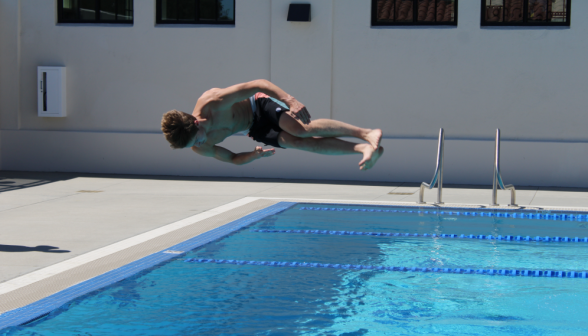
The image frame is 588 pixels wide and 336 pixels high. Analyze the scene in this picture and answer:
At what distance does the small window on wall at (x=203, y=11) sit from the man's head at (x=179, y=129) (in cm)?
751

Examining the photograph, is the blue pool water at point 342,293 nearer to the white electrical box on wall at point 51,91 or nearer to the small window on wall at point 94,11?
the white electrical box on wall at point 51,91

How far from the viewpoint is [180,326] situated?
4344mm

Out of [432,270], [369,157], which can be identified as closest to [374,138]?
[369,157]

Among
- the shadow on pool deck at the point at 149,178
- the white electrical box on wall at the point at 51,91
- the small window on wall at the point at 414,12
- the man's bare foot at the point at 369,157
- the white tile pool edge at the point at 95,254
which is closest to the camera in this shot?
the white tile pool edge at the point at 95,254

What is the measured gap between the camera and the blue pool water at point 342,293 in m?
4.40

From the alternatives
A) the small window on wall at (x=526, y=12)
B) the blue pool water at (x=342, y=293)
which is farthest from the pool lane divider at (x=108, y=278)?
the small window on wall at (x=526, y=12)

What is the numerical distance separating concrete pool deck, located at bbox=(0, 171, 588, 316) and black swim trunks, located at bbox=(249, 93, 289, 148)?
188cm

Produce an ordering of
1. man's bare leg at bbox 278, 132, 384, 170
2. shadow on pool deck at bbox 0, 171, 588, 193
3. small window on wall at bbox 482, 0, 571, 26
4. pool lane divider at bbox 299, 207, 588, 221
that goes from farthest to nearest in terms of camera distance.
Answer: small window on wall at bbox 482, 0, 571, 26, shadow on pool deck at bbox 0, 171, 588, 193, pool lane divider at bbox 299, 207, 588, 221, man's bare leg at bbox 278, 132, 384, 170

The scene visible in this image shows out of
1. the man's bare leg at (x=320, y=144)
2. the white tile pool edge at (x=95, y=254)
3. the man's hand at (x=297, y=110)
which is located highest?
the man's hand at (x=297, y=110)

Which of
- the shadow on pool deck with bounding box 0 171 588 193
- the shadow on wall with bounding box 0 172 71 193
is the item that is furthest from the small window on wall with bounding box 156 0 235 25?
the shadow on wall with bounding box 0 172 71 193

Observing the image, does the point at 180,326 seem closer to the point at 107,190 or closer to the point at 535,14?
the point at 107,190

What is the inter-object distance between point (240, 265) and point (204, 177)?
7133 mm

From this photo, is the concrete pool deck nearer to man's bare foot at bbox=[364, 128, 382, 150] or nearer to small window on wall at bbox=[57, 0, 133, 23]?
man's bare foot at bbox=[364, 128, 382, 150]

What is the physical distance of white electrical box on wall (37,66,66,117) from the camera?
12.7 m
